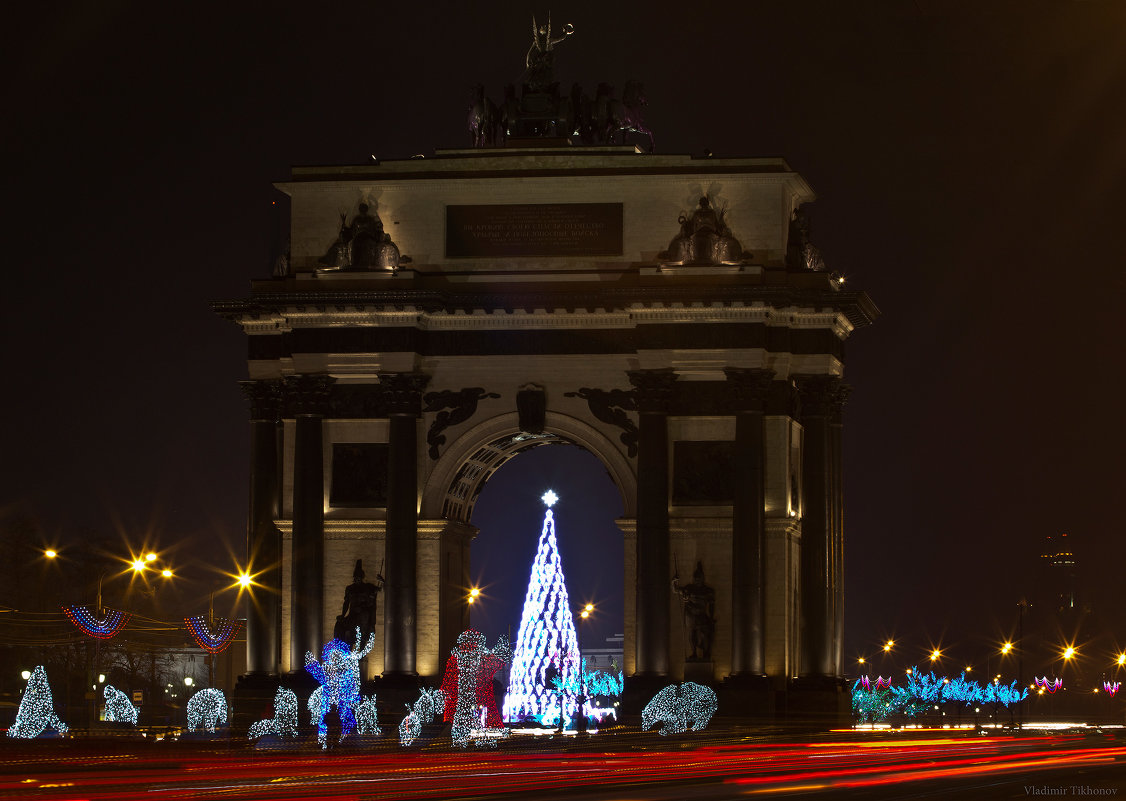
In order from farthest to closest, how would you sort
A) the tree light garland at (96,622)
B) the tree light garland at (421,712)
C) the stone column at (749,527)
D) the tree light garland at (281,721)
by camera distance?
the stone column at (749,527), the tree light garland at (281,721), the tree light garland at (96,622), the tree light garland at (421,712)

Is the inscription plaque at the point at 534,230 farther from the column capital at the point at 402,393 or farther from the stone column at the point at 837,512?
the stone column at the point at 837,512

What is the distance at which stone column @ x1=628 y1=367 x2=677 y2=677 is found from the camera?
62969 millimetres

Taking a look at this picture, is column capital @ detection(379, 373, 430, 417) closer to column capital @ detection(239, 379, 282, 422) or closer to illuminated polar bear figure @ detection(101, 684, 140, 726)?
column capital @ detection(239, 379, 282, 422)

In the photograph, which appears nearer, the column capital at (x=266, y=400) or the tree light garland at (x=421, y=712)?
the tree light garland at (x=421, y=712)

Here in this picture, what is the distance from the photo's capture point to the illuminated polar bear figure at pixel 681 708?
6069 centimetres

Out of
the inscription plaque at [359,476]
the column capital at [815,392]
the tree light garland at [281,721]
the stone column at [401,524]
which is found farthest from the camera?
the inscription plaque at [359,476]

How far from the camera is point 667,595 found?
63094 millimetres

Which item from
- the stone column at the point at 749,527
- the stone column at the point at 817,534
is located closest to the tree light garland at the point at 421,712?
the stone column at the point at 749,527

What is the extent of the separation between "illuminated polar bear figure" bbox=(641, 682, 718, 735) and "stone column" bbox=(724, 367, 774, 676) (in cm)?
139

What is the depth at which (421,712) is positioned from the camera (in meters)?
61.2

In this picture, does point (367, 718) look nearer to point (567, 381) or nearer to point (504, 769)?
point (567, 381)

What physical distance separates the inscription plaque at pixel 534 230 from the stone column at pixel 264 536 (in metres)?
6.79

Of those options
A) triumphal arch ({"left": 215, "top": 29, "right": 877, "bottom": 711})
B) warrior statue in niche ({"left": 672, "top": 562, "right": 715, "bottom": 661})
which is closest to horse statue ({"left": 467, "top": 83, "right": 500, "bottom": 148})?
triumphal arch ({"left": 215, "top": 29, "right": 877, "bottom": 711})

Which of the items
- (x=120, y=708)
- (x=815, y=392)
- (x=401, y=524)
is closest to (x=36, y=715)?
(x=120, y=708)
